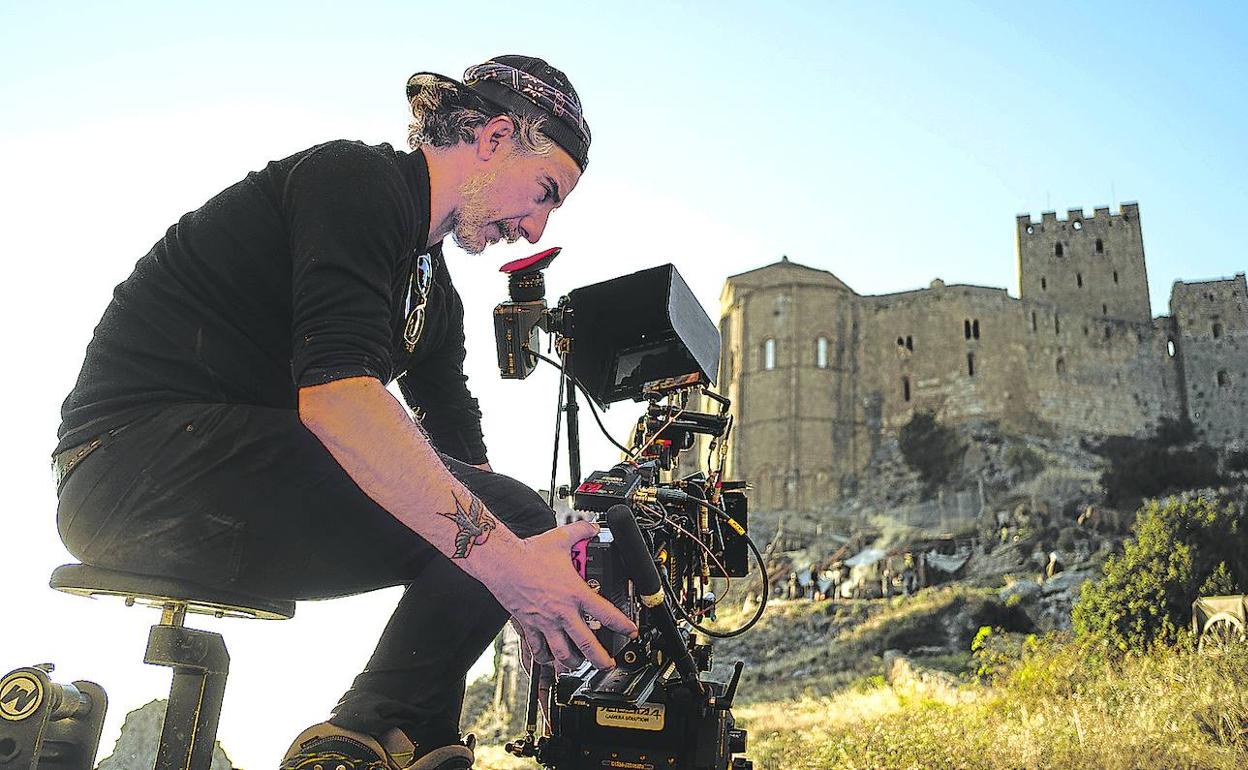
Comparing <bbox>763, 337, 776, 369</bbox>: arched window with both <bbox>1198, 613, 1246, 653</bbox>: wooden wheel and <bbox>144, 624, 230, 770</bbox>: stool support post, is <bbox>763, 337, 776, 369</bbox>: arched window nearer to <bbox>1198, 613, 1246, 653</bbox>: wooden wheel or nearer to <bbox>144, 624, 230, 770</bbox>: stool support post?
<bbox>1198, 613, 1246, 653</bbox>: wooden wheel

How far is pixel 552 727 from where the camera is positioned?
1813mm

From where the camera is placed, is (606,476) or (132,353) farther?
(606,476)

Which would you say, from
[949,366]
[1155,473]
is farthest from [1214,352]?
[1155,473]

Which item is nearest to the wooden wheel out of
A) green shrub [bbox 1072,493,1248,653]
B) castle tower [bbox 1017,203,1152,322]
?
green shrub [bbox 1072,493,1248,653]

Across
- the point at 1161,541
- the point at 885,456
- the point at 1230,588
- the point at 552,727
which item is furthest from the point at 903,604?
the point at 552,727

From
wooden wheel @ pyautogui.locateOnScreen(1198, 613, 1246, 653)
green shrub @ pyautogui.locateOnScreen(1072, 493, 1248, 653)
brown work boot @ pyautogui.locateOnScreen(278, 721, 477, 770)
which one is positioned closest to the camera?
brown work boot @ pyautogui.locateOnScreen(278, 721, 477, 770)

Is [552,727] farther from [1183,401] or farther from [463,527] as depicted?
[1183,401]

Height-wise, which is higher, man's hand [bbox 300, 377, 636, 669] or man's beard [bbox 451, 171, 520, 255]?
man's beard [bbox 451, 171, 520, 255]

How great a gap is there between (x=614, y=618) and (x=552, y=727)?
0.61 metres

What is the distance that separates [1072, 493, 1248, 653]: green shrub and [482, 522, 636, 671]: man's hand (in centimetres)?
1202

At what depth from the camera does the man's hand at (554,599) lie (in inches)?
50.7

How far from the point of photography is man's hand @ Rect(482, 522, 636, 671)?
4.22 feet

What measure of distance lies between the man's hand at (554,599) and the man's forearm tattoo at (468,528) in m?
0.05

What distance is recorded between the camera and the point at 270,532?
→ 1339 mm
